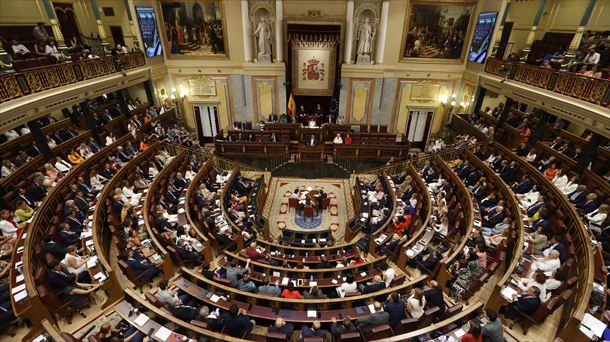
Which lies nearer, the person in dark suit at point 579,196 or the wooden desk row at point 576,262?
the wooden desk row at point 576,262

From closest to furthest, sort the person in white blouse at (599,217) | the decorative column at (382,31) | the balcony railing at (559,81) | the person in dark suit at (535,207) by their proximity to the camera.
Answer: the person in white blouse at (599,217) → the balcony railing at (559,81) → the person in dark suit at (535,207) → the decorative column at (382,31)

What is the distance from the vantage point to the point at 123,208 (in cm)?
854

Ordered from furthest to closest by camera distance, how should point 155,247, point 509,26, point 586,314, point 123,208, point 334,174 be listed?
point 509,26 < point 334,174 < point 123,208 < point 155,247 < point 586,314

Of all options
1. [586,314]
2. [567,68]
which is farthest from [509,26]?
[586,314]

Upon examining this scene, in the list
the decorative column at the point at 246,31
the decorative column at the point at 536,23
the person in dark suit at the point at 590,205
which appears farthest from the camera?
the decorative column at the point at 246,31

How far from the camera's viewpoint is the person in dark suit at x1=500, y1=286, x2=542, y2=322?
18.1 ft

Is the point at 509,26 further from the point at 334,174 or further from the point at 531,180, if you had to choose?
the point at 334,174

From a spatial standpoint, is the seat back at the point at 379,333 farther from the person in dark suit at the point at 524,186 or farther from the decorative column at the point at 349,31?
the decorative column at the point at 349,31

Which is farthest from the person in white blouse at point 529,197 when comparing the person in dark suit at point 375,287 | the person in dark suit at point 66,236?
the person in dark suit at point 66,236

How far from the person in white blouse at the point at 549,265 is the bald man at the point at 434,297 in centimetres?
239

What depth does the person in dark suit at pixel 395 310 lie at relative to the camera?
207 inches

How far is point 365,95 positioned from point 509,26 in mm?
8455

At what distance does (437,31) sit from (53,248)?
54.7 feet

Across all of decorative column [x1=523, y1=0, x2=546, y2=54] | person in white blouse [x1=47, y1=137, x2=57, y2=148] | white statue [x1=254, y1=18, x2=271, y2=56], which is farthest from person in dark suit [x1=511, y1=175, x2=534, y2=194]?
person in white blouse [x1=47, y1=137, x2=57, y2=148]
